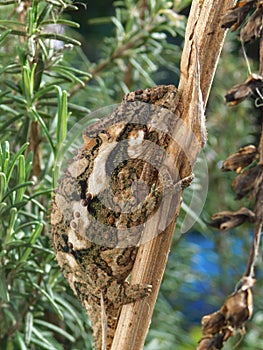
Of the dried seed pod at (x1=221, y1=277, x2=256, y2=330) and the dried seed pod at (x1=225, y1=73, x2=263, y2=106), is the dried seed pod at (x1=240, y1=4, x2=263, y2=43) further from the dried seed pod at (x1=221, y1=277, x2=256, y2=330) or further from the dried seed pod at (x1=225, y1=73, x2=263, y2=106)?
the dried seed pod at (x1=221, y1=277, x2=256, y2=330)

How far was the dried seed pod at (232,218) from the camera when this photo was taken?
0.35 metres

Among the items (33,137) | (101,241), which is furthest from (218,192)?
(101,241)

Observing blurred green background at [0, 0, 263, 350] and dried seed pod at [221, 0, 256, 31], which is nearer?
dried seed pod at [221, 0, 256, 31]

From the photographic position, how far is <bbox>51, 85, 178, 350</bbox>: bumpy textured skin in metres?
0.34

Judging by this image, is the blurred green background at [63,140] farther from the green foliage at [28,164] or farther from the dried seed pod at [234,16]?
the dried seed pod at [234,16]

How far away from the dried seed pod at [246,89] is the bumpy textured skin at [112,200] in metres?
0.03

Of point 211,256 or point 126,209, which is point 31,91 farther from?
point 211,256

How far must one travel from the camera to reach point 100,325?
1.24 feet

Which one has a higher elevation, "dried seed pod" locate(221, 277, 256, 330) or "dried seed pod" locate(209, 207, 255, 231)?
"dried seed pod" locate(209, 207, 255, 231)

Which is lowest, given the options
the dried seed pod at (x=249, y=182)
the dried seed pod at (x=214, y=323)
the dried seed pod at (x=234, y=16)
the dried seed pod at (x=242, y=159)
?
the dried seed pod at (x=214, y=323)

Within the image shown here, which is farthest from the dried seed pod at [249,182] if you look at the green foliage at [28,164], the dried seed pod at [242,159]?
the green foliage at [28,164]

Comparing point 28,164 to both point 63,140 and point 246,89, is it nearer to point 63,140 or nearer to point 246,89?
point 63,140

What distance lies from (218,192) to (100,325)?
507 mm

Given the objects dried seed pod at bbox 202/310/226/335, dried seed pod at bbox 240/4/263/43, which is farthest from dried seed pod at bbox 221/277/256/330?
dried seed pod at bbox 240/4/263/43
